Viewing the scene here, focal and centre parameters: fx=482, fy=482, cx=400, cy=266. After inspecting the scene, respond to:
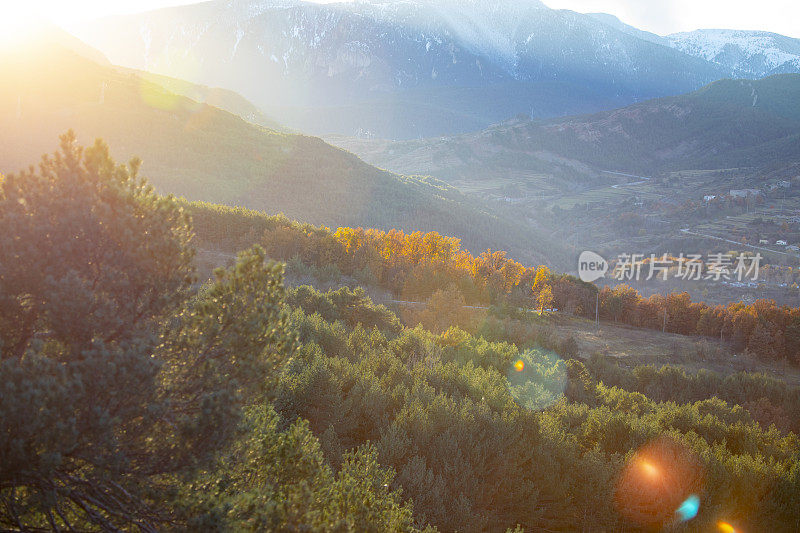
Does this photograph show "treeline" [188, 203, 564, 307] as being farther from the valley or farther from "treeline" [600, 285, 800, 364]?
"treeline" [600, 285, 800, 364]

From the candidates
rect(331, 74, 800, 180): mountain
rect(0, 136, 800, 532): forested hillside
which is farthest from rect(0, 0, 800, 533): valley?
rect(331, 74, 800, 180): mountain

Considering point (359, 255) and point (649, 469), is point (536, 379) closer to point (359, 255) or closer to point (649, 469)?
point (649, 469)

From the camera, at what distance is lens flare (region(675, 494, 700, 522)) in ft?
18.8

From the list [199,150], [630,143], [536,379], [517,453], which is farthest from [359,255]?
[630,143]

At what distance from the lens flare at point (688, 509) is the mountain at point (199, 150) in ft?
116

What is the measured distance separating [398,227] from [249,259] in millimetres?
45080

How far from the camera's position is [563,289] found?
22.9 meters

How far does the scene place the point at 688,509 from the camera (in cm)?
584

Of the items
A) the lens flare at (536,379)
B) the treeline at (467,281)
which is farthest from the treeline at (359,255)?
the lens flare at (536,379)

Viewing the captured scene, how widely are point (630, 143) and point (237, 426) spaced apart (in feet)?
569

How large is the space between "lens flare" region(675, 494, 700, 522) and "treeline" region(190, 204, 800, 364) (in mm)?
12713

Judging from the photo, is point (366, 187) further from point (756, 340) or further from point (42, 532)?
point (42, 532)

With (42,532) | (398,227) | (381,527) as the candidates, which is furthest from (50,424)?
(398,227)

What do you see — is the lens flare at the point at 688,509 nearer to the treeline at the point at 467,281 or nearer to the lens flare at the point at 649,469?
the lens flare at the point at 649,469
